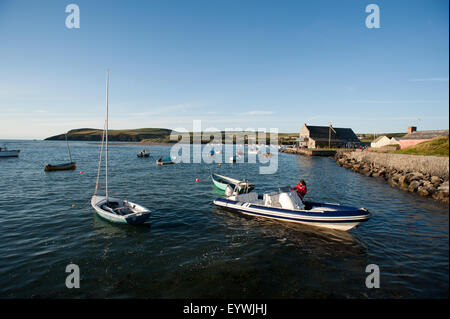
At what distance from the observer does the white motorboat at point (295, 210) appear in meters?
14.1

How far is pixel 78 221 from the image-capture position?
1652cm

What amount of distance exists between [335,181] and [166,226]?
27.1 metres

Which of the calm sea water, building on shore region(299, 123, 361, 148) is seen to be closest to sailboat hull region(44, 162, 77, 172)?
the calm sea water

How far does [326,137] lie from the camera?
9281 cm

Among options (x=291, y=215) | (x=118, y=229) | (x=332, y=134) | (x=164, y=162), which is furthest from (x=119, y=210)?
(x=332, y=134)

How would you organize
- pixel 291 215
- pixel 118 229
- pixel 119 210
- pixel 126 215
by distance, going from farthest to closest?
pixel 119 210 → pixel 291 215 → pixel 118 229 → pixel 126 215

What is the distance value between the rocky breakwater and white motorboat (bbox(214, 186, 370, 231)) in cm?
470

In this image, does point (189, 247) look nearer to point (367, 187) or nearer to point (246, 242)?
point (246, 242)

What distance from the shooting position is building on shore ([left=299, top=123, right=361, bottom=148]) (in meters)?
91.4

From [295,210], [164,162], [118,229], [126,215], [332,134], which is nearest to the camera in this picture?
[126,215]

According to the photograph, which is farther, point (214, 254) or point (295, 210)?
point (295, 210)

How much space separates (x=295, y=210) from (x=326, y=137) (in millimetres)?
87369

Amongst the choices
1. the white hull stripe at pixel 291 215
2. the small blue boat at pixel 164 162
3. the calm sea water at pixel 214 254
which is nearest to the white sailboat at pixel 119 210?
the calm sea water at pixel 214 254

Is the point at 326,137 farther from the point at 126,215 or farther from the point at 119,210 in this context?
the point at 126,215
